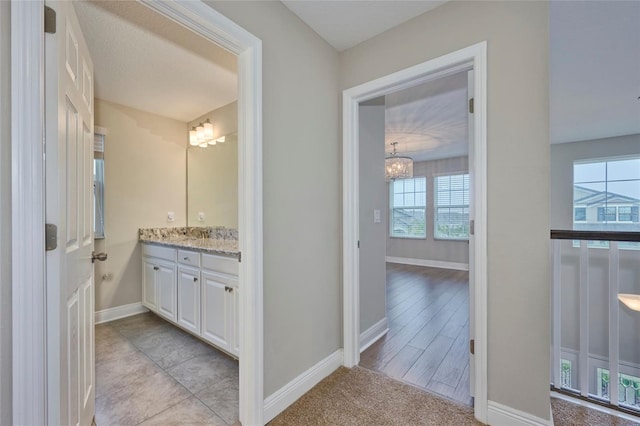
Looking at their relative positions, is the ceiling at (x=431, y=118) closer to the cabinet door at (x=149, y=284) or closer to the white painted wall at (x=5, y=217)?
the white painted wall at (x=5, y=217)

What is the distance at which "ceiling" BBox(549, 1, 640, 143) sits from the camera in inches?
72.3

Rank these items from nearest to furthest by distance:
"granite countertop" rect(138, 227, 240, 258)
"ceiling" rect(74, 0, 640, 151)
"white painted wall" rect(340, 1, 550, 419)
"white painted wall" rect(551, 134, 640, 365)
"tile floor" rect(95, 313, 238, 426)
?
"white painted wall" rect(340, 1, 550, 419)
"tile floor" rect(95, 313, 238, 426)
"ceiling" rect(74, 0, 640, 151)
"granite countertop" rect(138, 227, 240, 258)
"white painted wall" rect(551, 134, 640, 365)

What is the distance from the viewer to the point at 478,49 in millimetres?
1567

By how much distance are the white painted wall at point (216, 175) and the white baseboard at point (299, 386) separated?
5.63ft

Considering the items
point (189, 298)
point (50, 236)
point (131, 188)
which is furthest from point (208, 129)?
point (50, 236)

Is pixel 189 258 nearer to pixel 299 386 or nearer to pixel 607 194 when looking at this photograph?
pixel 299 386

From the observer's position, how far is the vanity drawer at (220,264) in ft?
6.77

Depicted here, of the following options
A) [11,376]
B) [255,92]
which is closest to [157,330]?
[11,376]

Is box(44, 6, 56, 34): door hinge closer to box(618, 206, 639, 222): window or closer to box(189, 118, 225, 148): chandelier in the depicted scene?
box(189, 118, 225, 148): chandelier

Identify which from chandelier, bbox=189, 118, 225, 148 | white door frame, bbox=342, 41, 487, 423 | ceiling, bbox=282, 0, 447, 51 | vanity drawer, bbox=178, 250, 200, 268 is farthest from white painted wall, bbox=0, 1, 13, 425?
chandelier, bbox=189, 118, 225, 148

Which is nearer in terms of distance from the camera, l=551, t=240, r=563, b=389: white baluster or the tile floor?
the tile floor

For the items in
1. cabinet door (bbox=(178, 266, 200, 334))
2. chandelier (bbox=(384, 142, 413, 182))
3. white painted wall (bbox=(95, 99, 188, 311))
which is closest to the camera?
cabinet door (bbox=(178, 266, 200, 334))

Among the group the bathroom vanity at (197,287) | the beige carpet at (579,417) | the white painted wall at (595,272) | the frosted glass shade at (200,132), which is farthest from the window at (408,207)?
the beige carpet at (579,417)

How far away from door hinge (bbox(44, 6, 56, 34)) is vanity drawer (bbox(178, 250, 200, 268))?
1782 millimetres
